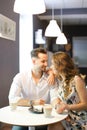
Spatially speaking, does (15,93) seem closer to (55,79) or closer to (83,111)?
(55,79)

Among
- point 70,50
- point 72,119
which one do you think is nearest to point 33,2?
point 72,119

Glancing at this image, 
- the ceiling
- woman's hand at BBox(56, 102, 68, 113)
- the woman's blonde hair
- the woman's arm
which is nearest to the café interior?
the ceiling

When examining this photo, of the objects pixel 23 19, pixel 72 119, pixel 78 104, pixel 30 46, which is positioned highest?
pixel 23 19

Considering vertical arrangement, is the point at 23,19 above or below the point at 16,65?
above

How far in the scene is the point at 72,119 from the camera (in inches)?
84.7

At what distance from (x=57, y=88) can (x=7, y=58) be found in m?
1.14

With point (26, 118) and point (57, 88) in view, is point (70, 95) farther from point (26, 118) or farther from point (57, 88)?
point (26, 118)

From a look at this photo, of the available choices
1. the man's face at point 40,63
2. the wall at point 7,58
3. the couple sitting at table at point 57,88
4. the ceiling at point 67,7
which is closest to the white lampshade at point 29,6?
the couple sitting at table at point 57,88

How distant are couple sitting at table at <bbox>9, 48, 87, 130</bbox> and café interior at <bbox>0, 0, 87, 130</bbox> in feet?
1.63

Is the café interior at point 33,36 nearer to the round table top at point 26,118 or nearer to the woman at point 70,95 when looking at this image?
the woman at point 70,95

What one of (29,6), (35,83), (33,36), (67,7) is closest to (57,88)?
(35,83)

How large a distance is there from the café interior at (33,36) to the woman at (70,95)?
51cm

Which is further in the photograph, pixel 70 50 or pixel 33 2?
pixel 70 50

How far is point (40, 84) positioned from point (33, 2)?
35.0 inches
